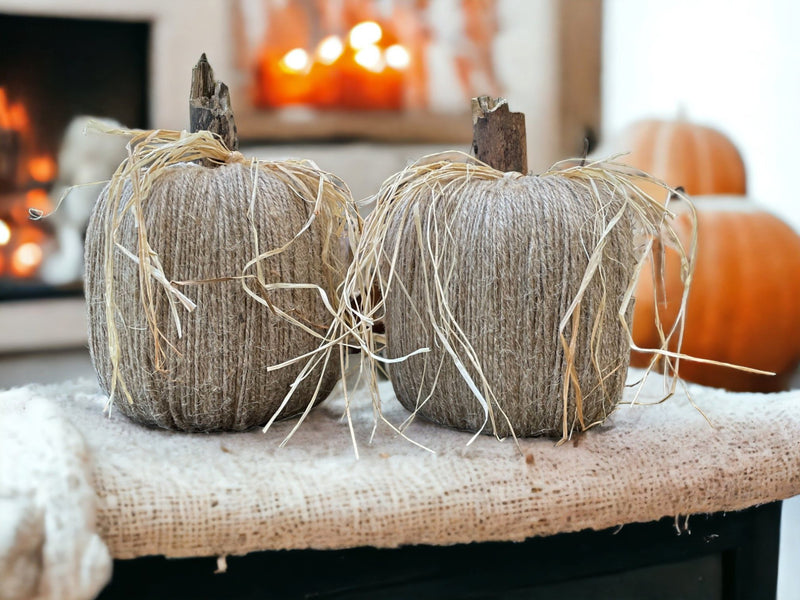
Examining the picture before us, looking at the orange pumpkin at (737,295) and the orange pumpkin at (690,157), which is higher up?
the orange pumpkin at (690,157)

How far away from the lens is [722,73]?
150cm

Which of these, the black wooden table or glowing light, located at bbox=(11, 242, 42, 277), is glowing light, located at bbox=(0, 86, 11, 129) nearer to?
glowing light, located at bbox=(11, 242, 42, 277)

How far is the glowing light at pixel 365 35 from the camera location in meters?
1.62

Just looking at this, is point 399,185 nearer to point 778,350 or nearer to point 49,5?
point 778,350

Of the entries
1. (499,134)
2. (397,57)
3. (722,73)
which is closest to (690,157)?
(722,73)

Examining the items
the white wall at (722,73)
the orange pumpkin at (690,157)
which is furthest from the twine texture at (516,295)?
the white wall at (722,73)

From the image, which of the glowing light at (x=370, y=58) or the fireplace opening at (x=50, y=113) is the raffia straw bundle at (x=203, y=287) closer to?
the fireplace opening at (x=50, y=113)

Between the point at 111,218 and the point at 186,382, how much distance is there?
104mm

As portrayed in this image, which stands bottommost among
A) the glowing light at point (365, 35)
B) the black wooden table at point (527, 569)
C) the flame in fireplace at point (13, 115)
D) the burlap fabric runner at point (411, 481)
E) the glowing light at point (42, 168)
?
the black wooden table at point (527, 569)

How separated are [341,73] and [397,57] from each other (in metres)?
0.13

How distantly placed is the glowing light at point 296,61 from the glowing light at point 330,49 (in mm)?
32

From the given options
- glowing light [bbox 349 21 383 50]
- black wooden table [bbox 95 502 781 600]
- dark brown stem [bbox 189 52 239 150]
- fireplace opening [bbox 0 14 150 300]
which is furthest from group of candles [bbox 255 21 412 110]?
black wooden table [bbox 95 502 781 600]

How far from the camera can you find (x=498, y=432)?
1.55 feet

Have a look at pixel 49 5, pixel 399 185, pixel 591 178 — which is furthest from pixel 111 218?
pixel 49 5
